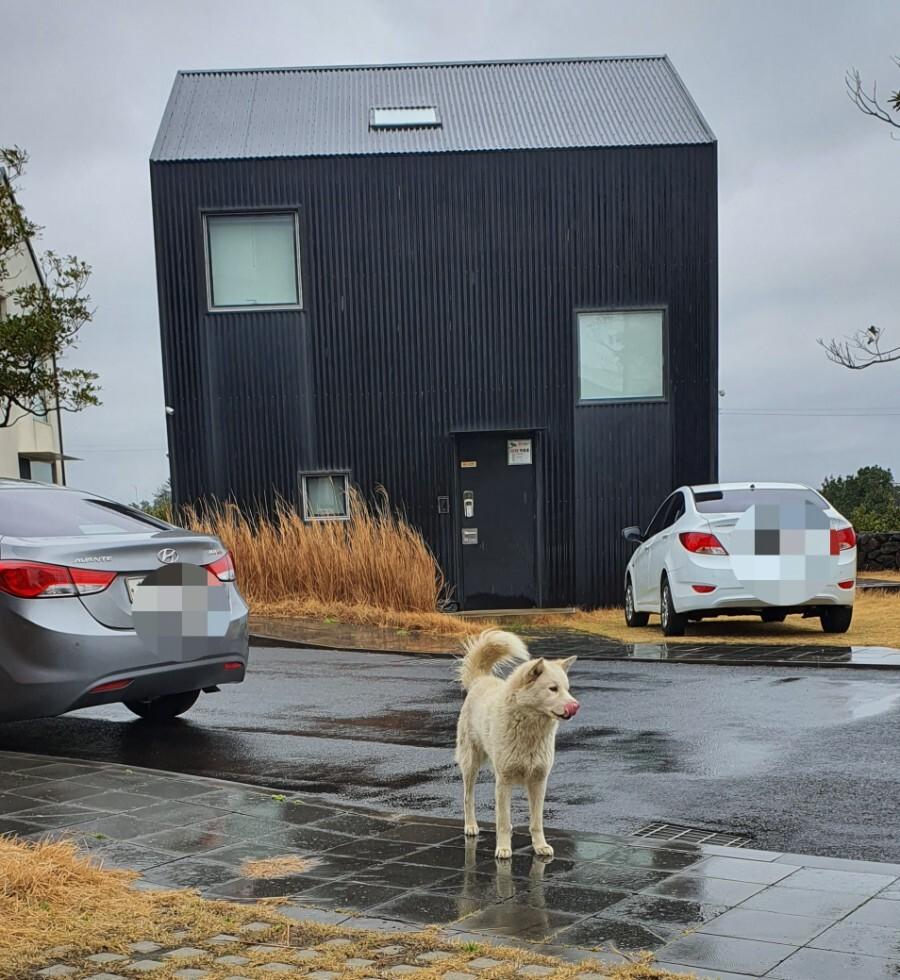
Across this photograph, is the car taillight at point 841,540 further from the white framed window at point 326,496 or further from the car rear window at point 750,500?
the white framed window at point 326,496

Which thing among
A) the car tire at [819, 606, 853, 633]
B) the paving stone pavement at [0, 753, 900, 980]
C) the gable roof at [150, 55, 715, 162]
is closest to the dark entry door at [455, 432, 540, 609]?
the gable roof at [150, 55, 715, 162]

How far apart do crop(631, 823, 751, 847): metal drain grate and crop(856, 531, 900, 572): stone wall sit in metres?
19.8

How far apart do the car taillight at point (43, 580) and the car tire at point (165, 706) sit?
1822 millimetres

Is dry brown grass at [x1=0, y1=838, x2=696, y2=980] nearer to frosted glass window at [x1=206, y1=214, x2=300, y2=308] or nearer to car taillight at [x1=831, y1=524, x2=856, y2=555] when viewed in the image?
car taillight at [x1=831, y1=524, x2=856, y2=555]

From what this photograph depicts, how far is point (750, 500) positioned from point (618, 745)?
6.12m

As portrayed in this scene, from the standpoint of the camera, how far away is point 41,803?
Result: 581 centimetres

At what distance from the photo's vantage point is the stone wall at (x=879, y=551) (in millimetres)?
23875

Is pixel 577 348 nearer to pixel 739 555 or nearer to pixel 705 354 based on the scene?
pixel 705 354

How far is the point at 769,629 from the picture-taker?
14297 millimetres

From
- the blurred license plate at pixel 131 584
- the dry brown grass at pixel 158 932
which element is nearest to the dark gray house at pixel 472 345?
the blurred license plate at pixel 131 584

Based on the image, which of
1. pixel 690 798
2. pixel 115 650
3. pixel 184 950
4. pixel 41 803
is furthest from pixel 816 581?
pixel 184 950

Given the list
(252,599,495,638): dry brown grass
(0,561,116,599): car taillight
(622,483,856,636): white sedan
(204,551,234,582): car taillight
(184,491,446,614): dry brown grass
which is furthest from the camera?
(184,491,446,614): dry brown grass

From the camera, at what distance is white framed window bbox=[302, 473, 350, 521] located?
20.1 m

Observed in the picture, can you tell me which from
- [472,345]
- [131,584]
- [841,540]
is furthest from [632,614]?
[131,584]
